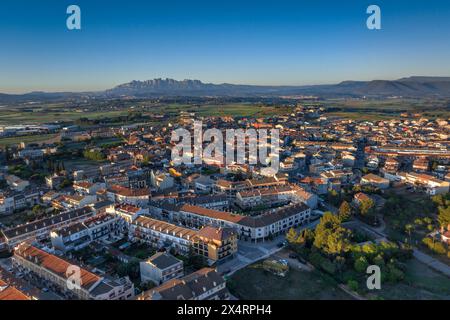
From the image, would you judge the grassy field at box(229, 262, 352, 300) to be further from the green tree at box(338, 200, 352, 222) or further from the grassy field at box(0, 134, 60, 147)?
the grassy field at box(0, 134, 60, 147)

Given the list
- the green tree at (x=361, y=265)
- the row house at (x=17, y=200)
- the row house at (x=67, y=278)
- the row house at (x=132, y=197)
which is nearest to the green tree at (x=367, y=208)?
the green tree at (x=361, y=265)

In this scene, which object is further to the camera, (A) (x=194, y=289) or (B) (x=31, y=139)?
(B) (x=31, y=139)

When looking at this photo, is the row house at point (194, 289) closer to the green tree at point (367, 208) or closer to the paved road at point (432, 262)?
the paved road at point (432, 262)

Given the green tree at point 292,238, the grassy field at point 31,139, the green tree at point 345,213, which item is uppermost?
the grassy field at point 31,139

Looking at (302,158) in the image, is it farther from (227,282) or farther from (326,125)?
(326,125)

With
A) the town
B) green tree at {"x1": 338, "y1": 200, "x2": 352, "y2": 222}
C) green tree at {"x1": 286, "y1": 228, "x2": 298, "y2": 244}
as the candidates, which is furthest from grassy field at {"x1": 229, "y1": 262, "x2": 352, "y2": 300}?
green tree at {"x1": 338, "y1": 200, "x2": 352, "y2": 222}

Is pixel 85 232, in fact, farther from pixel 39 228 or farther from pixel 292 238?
pixel 292 238

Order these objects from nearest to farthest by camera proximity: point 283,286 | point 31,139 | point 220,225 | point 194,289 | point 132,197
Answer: point 194,289 < point 283,286 < point 220,225 < point 132,197 < point 31,139

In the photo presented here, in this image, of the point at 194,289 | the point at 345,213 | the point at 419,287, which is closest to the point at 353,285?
the point at 419,287
